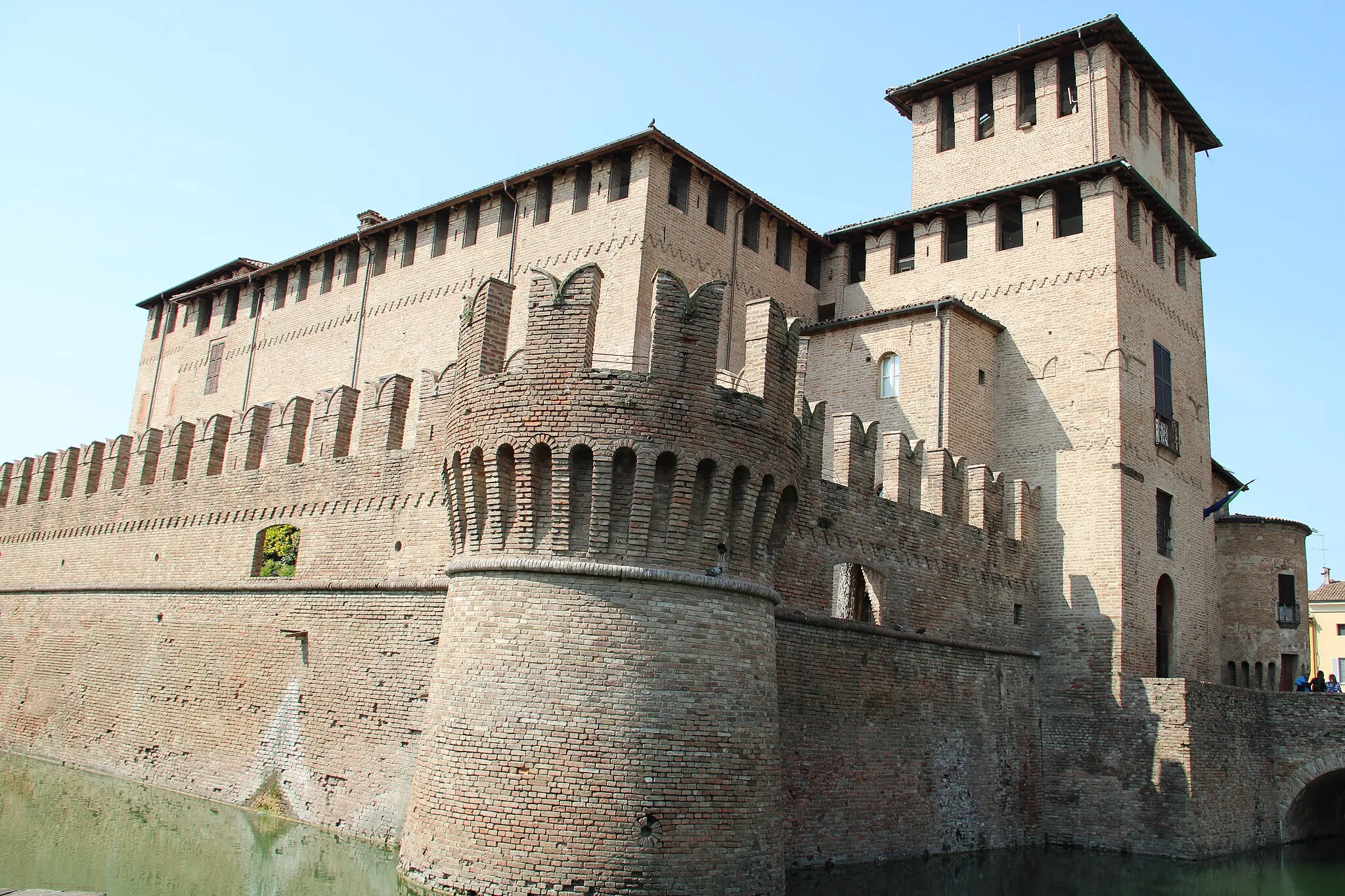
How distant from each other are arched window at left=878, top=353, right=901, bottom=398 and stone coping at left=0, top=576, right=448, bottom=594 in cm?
1066

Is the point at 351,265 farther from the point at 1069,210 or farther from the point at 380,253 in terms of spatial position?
the point at 1069,210

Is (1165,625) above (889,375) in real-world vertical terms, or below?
below

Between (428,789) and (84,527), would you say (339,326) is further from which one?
(428,789)

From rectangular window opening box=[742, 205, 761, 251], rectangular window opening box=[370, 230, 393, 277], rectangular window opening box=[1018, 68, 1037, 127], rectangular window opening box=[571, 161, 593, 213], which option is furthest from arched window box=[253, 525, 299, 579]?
rectangular window opening box=[1018, 68, 1037, 127]

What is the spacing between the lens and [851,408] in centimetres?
2280

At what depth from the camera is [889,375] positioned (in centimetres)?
2230

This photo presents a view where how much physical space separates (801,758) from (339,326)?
17.9m

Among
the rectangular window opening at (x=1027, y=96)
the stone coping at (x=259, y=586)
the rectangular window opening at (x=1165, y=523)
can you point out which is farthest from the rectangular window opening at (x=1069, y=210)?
the stone coping at (x=259, y=586)

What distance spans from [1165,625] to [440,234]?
17.4 m

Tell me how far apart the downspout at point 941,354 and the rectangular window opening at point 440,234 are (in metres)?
11.0

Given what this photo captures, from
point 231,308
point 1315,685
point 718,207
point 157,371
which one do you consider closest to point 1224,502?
point 1315,685

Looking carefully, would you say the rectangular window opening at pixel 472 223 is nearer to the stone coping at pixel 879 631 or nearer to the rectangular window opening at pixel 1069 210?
the rectangular window opening at pixel 1069 210

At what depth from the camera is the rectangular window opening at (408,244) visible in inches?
1037

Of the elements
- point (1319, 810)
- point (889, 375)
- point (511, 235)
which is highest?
point (511, 235)
